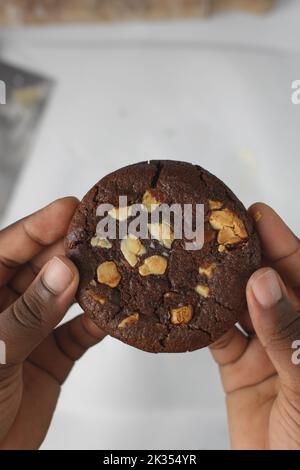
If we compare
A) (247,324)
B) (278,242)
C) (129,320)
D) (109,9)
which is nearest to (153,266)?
(129,320)

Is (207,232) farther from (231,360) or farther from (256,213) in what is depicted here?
(231,360)

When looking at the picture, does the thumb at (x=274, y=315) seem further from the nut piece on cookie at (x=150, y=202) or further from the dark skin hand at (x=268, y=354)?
the nut piece on cookie at (x=150, y=202)

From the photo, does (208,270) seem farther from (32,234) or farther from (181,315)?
(32,234)

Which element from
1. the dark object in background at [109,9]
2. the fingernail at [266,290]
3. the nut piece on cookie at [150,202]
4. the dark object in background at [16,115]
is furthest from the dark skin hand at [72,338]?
the dark object in background at [109,9]

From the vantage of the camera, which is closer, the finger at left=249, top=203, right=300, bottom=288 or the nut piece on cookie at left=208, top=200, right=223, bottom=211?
the nut piece on cookie at left=208, top=200, right=223, bottom=211

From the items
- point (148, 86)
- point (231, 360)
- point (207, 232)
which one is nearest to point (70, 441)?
point (231, 360)

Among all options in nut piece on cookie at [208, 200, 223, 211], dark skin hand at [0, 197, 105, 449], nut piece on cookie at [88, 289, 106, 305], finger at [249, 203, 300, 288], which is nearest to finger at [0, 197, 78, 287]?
dark skin hand at [0, 197, 105, 449]

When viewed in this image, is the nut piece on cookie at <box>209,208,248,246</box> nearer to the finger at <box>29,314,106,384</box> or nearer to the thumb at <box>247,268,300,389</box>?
the thumb at <box>247,268,300,389</box>
